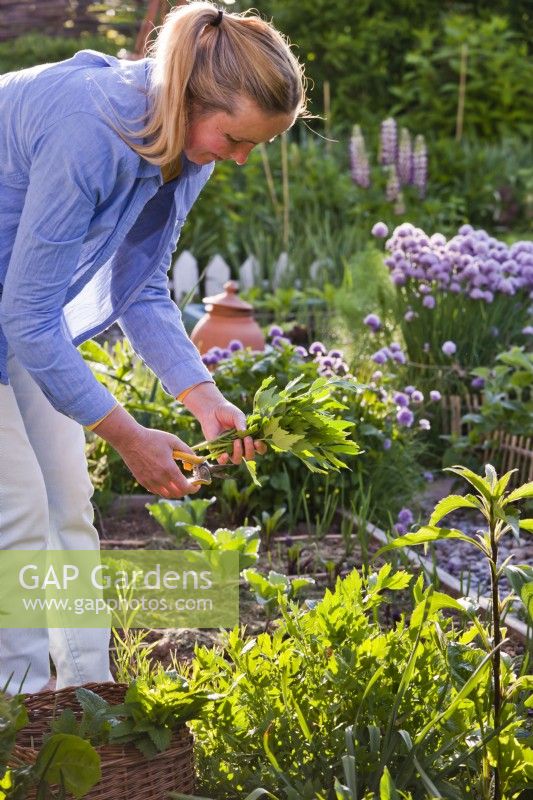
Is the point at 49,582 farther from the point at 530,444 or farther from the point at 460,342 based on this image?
the point at 460,342

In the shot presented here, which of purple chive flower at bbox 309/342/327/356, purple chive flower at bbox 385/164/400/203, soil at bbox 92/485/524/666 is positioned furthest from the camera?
purple chive flower at bbox 385/164/400/203

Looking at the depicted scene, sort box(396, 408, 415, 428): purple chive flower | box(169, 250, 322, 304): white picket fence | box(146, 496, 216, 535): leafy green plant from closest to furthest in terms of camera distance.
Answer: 1. box(146, 496, 216, 535): leafy green plant
2. box(396, 408, 415, 428): purple chive flower
3. box(169, 250, 322, 304): white picket fence

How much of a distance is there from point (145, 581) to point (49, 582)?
62 cm

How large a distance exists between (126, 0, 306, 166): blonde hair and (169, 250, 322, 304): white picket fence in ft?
14.1

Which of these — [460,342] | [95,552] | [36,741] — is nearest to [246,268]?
[460,342]

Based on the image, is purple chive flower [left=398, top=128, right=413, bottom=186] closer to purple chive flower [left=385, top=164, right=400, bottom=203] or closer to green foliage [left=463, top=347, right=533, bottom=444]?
purple chive flower [left=385, top=164, right=400, bottom=203]

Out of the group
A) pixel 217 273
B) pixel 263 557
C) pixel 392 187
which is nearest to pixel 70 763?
pixel 263 557

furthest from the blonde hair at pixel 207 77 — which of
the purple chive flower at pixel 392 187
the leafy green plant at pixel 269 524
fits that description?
the purple chive flower at pixel 392 187

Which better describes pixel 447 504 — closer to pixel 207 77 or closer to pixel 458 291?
pixel 207 77

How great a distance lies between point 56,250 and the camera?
1917mm

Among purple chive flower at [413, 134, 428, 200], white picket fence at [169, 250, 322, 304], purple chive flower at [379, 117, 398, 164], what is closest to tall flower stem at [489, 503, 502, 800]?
white picket fence at [169, 250, 322, 304]

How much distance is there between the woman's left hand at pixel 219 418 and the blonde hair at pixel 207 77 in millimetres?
536

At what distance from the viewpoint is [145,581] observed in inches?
118

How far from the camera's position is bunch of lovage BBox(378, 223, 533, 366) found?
451 centimetres
